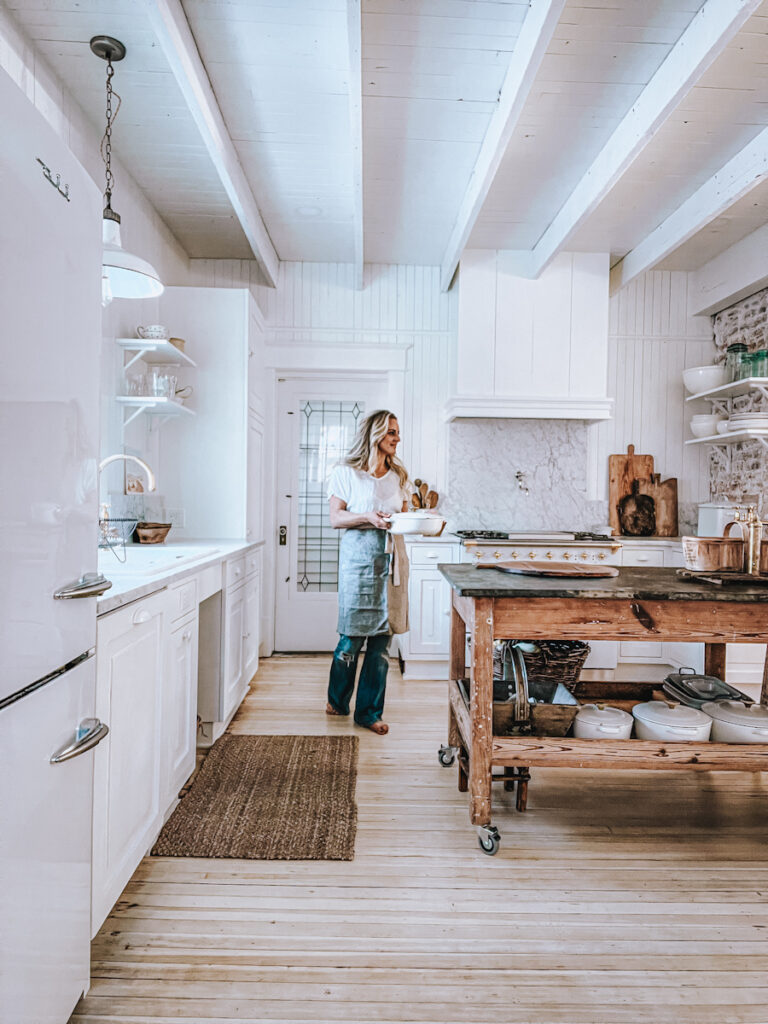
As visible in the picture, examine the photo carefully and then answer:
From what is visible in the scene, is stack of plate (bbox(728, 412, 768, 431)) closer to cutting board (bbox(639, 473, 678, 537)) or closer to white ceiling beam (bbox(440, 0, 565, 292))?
cutting board (bbox(639, 473, 678, 537))

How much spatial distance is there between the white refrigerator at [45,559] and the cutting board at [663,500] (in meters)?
4.39

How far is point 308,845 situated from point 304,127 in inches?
122

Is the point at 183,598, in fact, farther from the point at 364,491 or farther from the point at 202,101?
the point at 202,101

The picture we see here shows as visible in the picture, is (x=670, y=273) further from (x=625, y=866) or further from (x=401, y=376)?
(x=625, y=866)

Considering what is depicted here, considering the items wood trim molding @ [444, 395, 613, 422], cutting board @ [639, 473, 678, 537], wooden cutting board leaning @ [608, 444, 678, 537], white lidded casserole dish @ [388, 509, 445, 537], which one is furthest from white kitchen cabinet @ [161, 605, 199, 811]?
cutting board @ [639, 473, 678, 537]

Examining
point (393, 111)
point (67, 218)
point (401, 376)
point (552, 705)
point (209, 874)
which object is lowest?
point (209, 874)

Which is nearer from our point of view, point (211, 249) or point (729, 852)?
point (729, 852)

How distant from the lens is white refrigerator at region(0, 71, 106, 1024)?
3.47ft

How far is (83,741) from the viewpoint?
1310 millimetres

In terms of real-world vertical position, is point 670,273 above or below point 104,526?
above

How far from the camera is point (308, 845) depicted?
221cm

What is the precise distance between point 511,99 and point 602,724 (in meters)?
2.40

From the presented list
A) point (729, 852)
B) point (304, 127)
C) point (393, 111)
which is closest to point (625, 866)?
point (729, 852)

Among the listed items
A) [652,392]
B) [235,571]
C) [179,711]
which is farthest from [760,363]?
[179,711]
